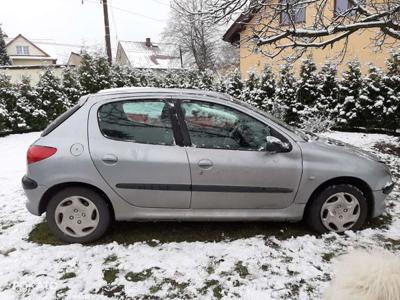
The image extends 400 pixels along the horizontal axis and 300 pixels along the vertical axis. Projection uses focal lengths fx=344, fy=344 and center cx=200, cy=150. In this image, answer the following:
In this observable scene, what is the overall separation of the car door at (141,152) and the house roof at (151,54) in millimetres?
37949

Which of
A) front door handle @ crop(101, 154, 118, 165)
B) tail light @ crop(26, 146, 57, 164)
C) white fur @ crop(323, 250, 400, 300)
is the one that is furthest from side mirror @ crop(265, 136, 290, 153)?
tail light @ crop(26, 146, 57, 164)

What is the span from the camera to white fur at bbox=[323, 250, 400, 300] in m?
1.38

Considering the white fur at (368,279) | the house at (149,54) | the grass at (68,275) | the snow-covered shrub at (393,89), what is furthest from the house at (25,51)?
the white fur at (368,279)

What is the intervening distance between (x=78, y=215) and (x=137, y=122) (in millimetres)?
1185

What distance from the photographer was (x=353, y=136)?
30.8 feet

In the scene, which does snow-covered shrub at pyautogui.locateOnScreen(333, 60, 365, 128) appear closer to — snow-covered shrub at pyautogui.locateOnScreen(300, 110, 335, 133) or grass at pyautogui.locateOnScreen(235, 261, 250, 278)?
snow-covered shrub at pyautogui.locateOnScreen(300, 110, 335, 133)

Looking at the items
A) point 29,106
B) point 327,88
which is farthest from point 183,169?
point 29,106

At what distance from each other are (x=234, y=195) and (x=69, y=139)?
1857 mm

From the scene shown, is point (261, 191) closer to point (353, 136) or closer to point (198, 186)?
point (198, 186)

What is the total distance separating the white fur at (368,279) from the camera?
4.51ft

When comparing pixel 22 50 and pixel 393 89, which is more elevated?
pixel 22 50

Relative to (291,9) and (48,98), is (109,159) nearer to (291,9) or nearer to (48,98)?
(291,9)

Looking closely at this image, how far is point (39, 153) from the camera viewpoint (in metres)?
3.61

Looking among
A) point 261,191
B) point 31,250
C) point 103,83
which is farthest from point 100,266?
point 103,83
